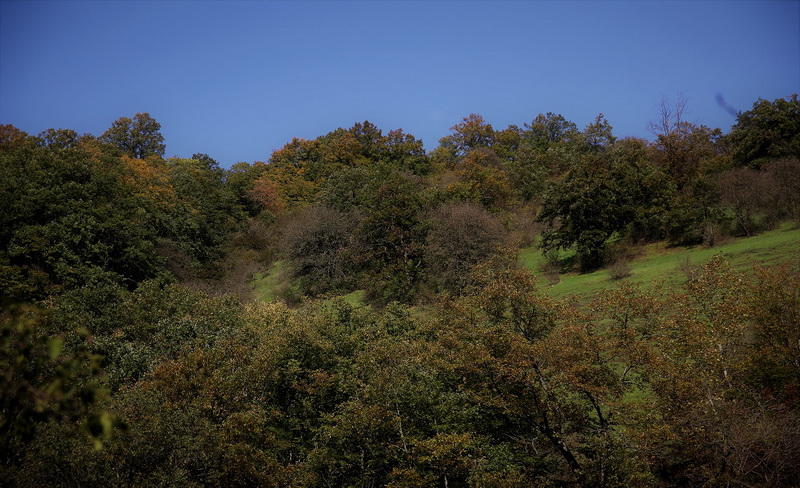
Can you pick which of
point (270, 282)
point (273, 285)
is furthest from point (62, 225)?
point (270, 282)

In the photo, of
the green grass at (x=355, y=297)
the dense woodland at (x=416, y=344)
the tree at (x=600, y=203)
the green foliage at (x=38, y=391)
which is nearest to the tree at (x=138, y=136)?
the dense woodland at (x=416, y=344)

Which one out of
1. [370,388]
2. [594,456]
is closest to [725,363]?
[594,456]

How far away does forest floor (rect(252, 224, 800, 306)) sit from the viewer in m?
26.8

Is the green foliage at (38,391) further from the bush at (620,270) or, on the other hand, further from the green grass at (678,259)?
the bush at (620,270)

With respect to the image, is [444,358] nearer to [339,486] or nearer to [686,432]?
[339,486]

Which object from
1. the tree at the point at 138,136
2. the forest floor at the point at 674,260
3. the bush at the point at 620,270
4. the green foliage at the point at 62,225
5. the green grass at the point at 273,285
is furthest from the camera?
the tree at the point at 138,136

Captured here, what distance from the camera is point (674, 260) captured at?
32.1 m

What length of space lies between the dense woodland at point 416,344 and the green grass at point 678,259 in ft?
4.23

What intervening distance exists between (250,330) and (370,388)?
878 centimetres

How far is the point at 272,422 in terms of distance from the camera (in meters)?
18.5

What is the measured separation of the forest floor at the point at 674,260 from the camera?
2680cm

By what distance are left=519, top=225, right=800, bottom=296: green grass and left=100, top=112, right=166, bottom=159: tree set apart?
63.8 m

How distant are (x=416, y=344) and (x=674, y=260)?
2132 cm

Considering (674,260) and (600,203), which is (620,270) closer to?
(674,260)
